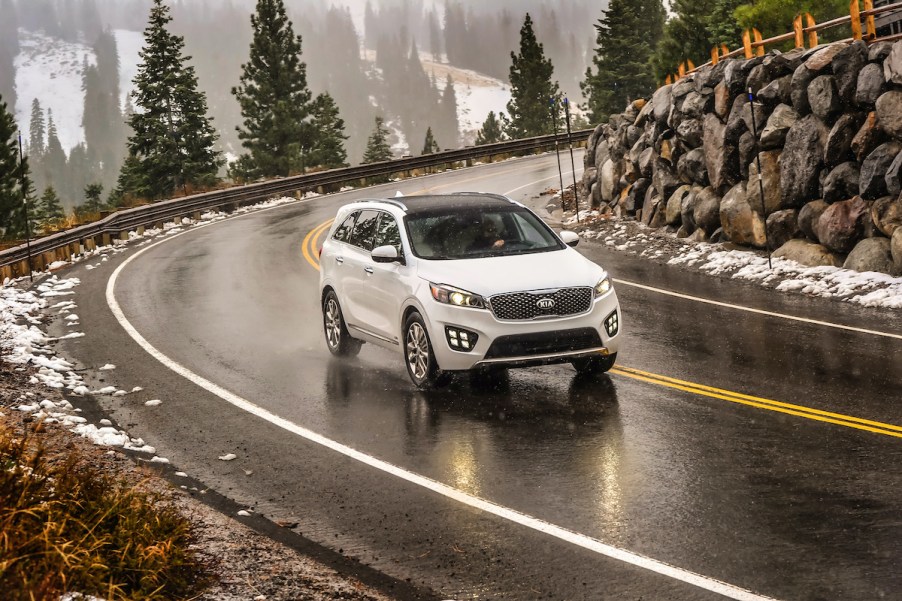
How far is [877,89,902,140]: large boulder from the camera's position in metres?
16.2

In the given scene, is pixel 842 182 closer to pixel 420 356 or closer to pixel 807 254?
pixel 807 254

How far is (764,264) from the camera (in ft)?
61.6

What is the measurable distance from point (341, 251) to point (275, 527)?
612cm

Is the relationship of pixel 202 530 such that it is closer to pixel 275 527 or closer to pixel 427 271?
pixel 275 527

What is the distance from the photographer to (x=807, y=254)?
59.5 ft

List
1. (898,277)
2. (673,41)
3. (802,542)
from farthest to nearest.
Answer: (673,41)
(898,277)
(802,542)

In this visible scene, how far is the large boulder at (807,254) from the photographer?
1773 centimetres

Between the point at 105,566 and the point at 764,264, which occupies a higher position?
the point at 105,566

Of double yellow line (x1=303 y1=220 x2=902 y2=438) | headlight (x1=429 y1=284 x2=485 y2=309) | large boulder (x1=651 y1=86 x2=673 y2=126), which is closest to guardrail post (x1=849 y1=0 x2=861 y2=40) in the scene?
large boulder (x1=651 y1=86 x2=673 y2=126)

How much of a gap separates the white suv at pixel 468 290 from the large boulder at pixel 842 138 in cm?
770

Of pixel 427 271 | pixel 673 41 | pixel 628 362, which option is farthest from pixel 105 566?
pixel 673 41

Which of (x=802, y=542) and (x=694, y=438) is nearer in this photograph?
(x=802, y=542)

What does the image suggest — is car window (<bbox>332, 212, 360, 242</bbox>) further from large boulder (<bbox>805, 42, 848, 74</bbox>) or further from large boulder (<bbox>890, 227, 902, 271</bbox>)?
large boulder (<bbox>805, 42, 848, 74</bbox>)

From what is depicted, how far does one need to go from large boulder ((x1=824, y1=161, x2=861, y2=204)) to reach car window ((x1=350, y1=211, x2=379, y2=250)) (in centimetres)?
870
